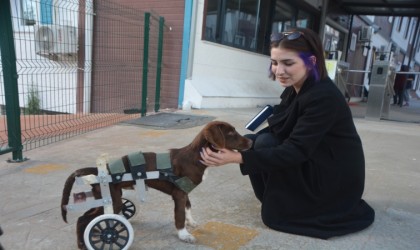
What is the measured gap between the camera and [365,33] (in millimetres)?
16656

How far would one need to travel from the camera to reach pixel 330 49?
14.9m

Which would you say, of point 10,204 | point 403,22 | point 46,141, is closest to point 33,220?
point 10,204

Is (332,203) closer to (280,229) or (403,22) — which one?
(280,229)

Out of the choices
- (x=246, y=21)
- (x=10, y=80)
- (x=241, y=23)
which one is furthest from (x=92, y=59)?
(x=10, y=80)

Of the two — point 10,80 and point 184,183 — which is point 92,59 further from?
point 184,183

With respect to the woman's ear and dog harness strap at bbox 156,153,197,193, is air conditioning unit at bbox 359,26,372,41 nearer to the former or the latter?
Answer: the woman's ear

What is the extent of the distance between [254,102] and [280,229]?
7432 mm

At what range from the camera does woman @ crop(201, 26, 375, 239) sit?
7.61 ft

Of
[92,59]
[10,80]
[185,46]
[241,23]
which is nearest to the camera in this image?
[10,80]

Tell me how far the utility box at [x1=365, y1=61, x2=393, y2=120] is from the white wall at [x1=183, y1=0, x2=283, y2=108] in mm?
2824

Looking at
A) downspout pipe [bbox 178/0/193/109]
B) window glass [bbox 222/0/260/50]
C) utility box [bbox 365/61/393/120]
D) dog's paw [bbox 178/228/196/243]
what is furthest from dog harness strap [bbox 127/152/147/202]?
utility box [bbox 365/61/393/120]

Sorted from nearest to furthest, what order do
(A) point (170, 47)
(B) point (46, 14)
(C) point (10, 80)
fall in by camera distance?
(C) point (10, 80)
(A) point (170, 47)
(B) point (46, 14)

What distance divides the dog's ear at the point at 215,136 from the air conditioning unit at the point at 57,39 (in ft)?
23.1

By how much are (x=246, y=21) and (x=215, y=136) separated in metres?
8.21
